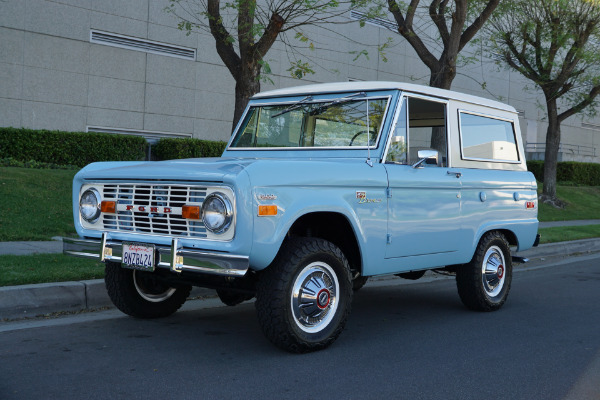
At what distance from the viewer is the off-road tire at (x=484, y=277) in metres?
6.80

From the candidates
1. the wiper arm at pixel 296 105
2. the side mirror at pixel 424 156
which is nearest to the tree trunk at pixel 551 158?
the side mirror at pixel 424 156

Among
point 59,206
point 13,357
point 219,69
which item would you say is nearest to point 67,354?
point 13,357

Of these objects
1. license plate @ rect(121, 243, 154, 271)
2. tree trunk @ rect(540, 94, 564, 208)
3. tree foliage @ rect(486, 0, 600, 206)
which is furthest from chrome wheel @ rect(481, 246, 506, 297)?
tree trunk @ rect(540, 94, 564, 208)

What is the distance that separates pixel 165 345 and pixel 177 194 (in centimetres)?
122

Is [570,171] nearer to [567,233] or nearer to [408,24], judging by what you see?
[567,233]

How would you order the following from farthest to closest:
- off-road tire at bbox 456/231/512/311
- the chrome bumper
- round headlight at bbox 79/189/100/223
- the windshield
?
1. off-road tire at bbox 456/231/512/311
2. the windshield
3. round headlight at bbox 79/189/100/223
4. the chrome bumper

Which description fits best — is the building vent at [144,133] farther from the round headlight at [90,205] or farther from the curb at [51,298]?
the round headlight at [90,205]

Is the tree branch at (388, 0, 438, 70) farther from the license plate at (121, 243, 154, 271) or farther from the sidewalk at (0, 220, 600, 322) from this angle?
the license plate at (121, 243, 154, 271)

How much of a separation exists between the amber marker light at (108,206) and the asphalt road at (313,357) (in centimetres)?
101

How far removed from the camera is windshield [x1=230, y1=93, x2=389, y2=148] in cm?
598

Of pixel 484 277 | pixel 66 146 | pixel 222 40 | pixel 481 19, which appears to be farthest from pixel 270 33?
pixel 66 146

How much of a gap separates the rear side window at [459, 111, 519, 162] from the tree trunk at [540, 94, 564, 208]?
56.1 feet

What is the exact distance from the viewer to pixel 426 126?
272 inches

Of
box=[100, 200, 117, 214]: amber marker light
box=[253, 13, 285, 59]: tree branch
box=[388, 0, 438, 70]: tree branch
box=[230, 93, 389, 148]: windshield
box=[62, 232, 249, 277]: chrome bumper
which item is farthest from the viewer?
box=[388, 0, 438, 70]: tree branch
